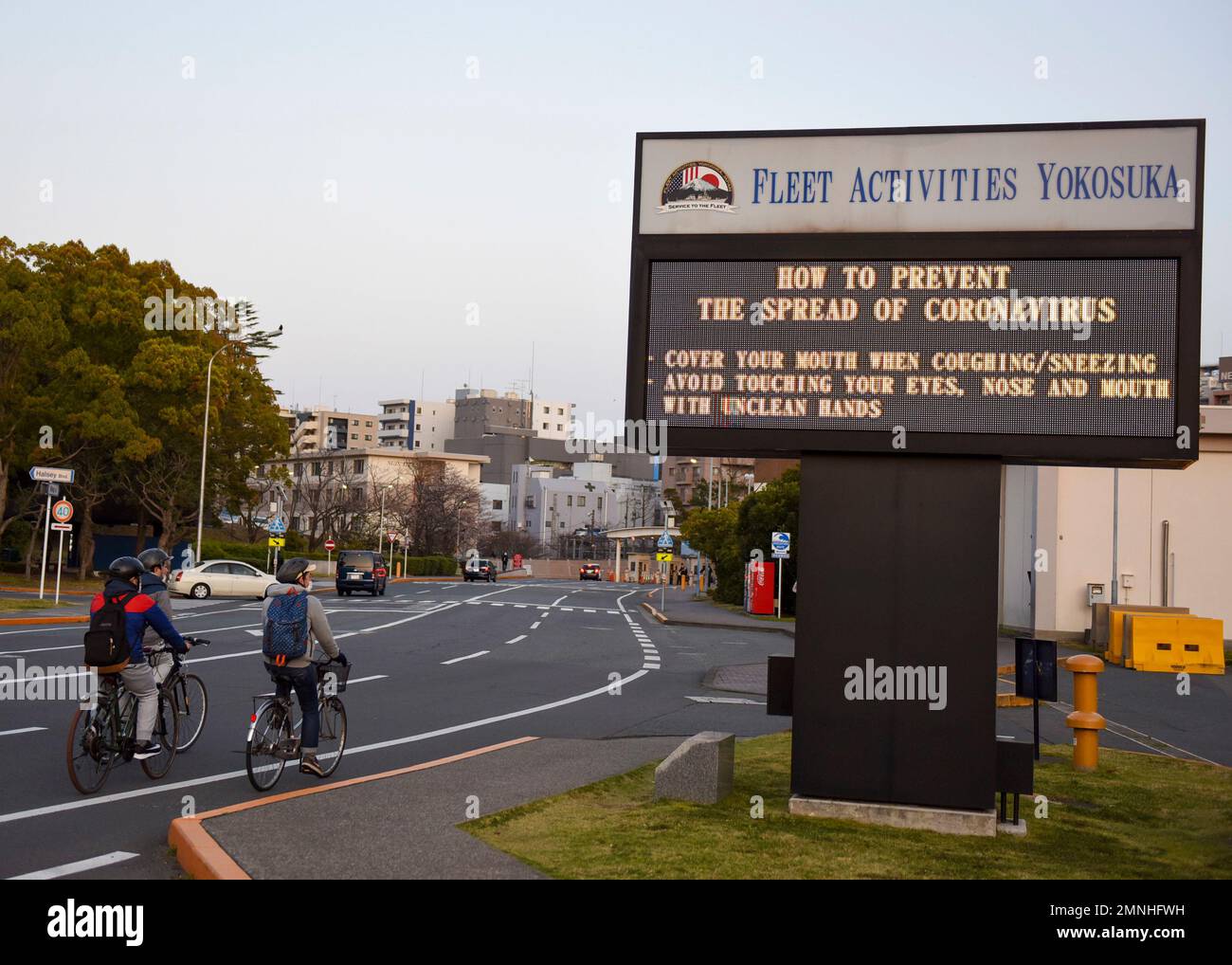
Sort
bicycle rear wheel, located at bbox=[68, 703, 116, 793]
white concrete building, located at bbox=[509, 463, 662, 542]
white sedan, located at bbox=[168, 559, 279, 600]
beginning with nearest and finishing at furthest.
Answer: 1. bicycle rear wheel, located at bbox=[68, 703, 116, 793]
2. white sedan, located at bbox=[168, 559, 279, 600]
3. white concrete building, located at bbox=[509, 463, 662, 542]

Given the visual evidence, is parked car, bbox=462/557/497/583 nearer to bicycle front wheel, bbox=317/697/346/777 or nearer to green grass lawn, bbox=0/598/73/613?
green grass lawn, bbox=0/598/73/613

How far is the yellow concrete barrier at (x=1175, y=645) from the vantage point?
87.6ft

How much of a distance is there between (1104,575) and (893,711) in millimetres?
27135

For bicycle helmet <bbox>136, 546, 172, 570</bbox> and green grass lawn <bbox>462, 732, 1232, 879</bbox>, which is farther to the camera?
bicycle helmet <bbox>136, 546, 172, 570</bbox>

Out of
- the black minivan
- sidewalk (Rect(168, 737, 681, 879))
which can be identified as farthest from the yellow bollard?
the black minivan

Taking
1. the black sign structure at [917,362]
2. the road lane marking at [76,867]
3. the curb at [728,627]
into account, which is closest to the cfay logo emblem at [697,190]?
the black sign structure at [917,362]

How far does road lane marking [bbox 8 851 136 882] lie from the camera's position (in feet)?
22.2

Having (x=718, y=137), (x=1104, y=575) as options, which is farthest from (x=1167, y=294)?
(x=1104, y=575)

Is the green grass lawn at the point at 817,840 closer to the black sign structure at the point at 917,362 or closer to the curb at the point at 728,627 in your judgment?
the black sign structure at the point at 917,362

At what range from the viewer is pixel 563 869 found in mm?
6867

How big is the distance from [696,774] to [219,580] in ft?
119

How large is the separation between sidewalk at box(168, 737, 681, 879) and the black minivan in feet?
130
